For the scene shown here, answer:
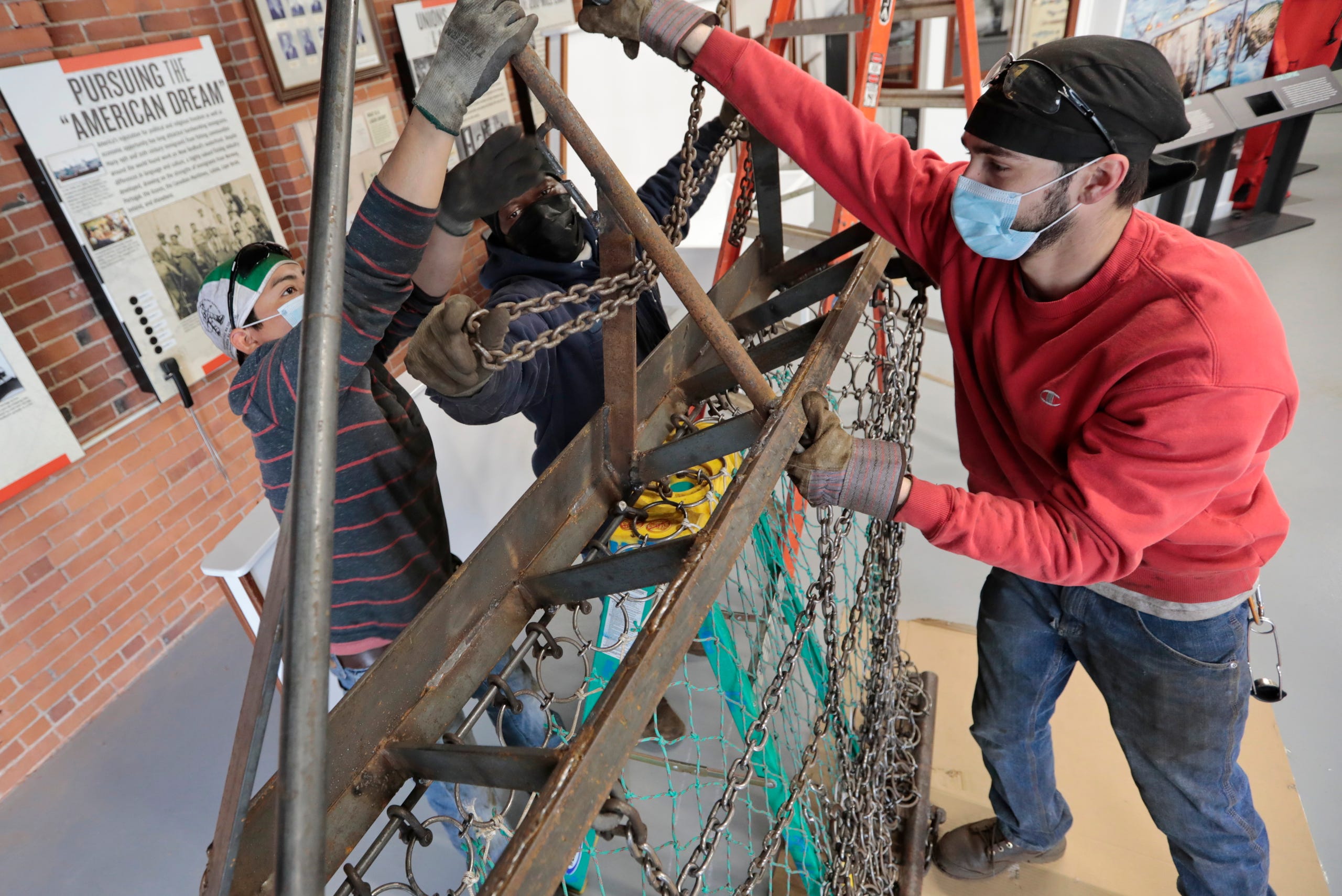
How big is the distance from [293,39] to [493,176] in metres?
3.43

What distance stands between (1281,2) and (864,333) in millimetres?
4544

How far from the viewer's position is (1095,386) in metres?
1.36

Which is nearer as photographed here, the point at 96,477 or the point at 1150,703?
the point at 1150,703

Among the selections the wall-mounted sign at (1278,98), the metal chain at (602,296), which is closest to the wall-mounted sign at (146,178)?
the metal chain at (602,296)

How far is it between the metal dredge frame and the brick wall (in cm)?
282

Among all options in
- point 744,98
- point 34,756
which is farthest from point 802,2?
point 34,756

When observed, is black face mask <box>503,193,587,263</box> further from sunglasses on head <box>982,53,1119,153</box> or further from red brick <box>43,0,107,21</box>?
red brick <box>43,0,107,21</box>

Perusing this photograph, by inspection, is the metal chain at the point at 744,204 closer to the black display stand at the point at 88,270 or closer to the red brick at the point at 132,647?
the black display stand at the point at 88,270

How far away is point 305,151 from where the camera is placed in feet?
13.1

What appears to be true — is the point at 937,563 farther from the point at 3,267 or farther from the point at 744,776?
the point at 3,267

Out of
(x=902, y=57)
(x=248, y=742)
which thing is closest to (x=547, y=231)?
(x=248, y=742)

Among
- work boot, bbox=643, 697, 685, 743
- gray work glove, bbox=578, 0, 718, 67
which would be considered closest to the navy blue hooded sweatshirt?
gray work glove, bbox=578, 0, 718, 67

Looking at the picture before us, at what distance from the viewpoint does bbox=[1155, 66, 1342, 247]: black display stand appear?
560cm

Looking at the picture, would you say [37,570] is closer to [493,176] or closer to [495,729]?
[495,729]
